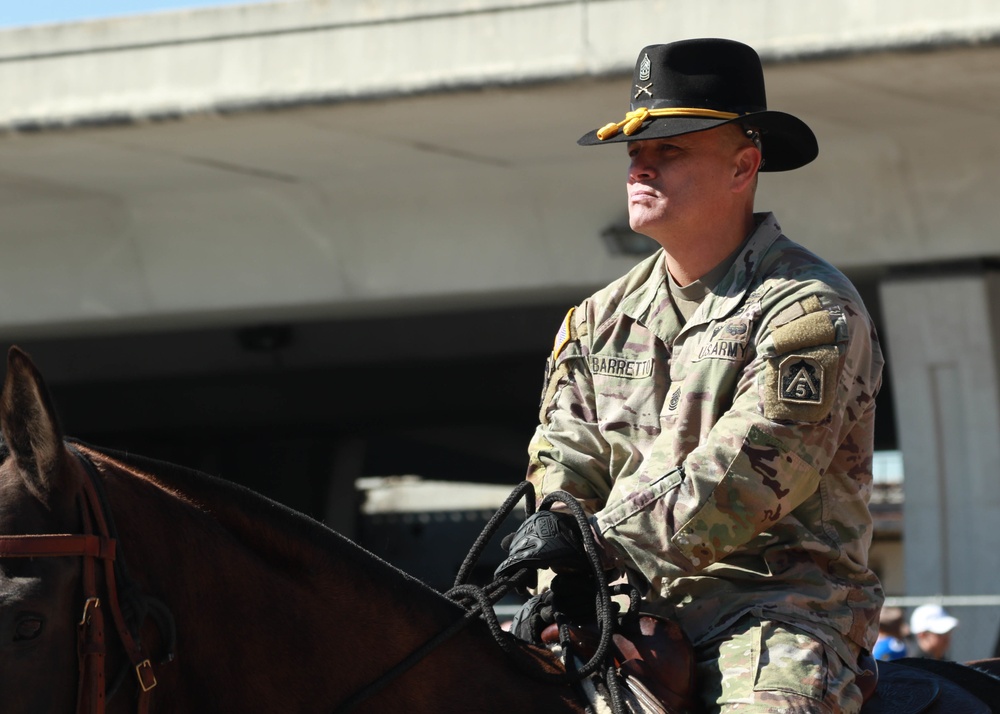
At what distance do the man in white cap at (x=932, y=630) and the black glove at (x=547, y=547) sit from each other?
6.40m

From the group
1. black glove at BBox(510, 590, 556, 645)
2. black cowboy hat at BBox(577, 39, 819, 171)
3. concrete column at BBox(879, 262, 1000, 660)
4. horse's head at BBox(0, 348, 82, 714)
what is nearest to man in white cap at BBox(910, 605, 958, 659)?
concrete column at BBox(879, 262, 1000, 660)

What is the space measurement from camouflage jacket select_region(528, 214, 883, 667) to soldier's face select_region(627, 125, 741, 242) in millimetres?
162

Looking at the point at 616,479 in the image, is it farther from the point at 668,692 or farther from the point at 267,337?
the point at 267,337

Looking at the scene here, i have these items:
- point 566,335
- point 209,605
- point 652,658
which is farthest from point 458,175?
point 209,605

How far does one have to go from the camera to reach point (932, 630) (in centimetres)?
868

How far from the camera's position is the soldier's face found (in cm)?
318

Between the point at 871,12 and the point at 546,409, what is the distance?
20.8 feet

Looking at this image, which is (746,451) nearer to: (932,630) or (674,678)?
(674,678)

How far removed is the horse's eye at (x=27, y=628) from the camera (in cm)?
221

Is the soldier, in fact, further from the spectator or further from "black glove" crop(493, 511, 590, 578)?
the spectator

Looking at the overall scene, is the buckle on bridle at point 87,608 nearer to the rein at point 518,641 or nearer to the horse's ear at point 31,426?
the horse's ear at point 31,426

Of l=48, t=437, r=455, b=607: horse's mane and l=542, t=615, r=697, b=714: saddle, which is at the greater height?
l=48, t=437, r=455, b=607: horse's mane

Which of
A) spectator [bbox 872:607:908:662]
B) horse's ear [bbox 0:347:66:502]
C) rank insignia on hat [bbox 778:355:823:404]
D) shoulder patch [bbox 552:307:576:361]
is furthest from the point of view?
spectator [bbox 872:607:908:662]

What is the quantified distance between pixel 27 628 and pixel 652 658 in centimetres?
131
